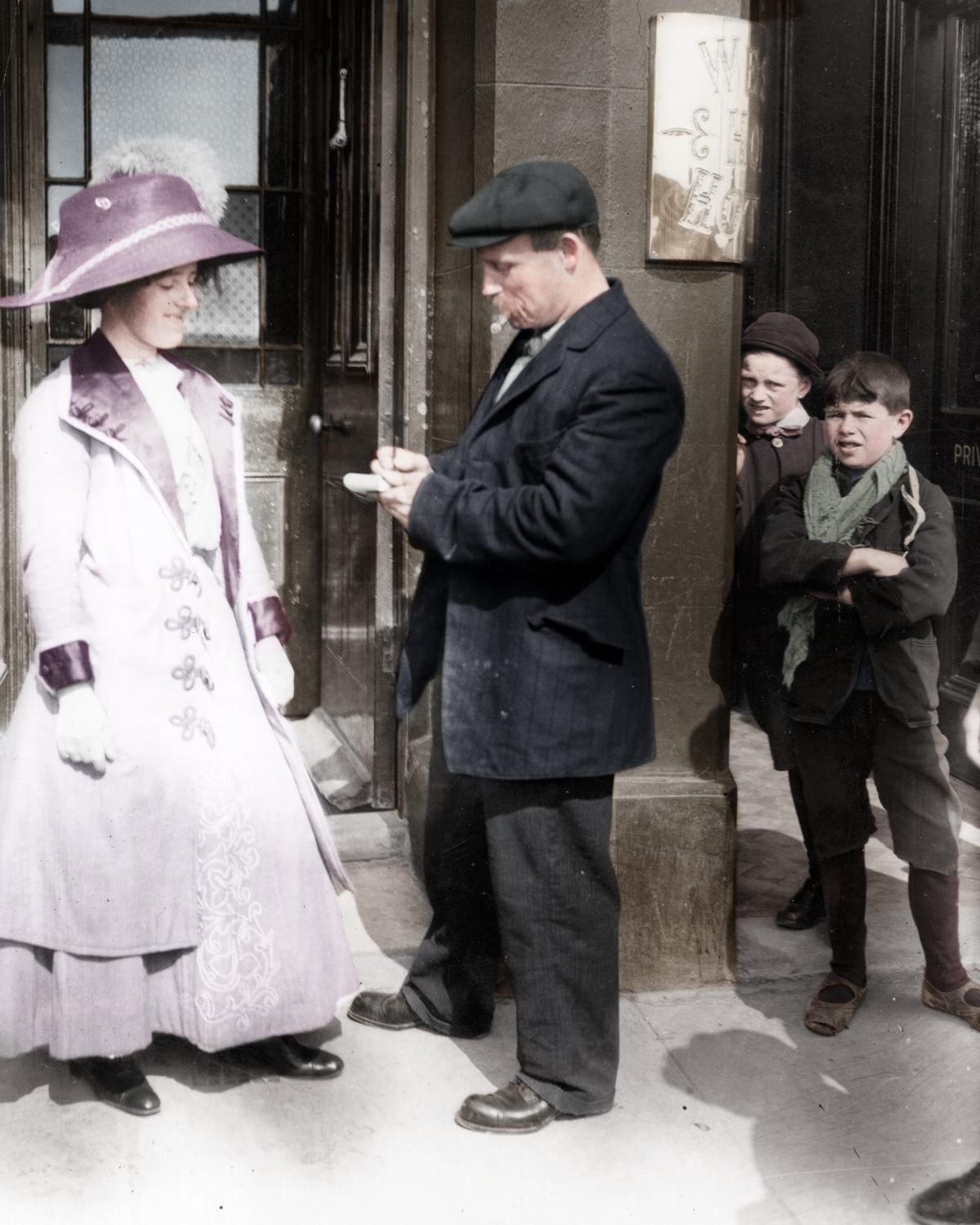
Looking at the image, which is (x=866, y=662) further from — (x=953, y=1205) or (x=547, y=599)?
(x=953, y=1205)

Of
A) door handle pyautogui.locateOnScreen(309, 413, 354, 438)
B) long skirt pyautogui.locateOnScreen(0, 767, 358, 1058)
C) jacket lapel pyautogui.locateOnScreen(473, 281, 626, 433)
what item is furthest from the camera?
door handle pyautogui.locateOnScreen(309, 413, 354, 438)

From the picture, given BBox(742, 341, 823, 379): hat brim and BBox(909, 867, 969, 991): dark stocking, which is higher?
BBox(742, 341, 823, 379): hat brim

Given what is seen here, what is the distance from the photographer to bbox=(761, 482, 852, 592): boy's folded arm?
400cm

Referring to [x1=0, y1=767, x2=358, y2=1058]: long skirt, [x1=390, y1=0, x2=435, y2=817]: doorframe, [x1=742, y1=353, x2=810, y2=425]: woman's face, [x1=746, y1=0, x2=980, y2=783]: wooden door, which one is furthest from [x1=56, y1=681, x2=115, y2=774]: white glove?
[x1=746, y1=0, x2=980, y2=783]: wooden door

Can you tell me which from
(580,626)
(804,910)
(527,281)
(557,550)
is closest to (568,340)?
(527,281)

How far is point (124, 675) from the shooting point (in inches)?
133

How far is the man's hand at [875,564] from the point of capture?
3961 mm

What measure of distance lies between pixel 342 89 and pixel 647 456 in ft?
5.66

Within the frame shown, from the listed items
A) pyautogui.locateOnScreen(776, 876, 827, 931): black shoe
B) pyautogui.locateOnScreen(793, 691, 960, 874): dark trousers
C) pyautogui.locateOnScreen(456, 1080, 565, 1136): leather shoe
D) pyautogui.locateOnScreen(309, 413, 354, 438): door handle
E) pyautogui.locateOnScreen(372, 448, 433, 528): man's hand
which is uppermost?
pyautogui.locateOnScreen(309, 413, 354, 438): door handle

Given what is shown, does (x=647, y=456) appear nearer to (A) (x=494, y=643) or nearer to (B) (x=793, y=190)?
(A) (x=494, y=643)

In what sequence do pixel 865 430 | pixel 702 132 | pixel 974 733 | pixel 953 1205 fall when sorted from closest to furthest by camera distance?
1. pixel 974 733
2. pixel 953 1205
3. pixel 702 132
4. pixel 865 430

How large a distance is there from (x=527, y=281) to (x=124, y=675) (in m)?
1.17

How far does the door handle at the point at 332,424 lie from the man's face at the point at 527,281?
1.05 metres

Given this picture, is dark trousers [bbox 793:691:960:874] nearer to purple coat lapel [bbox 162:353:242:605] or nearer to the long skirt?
the long skirt
